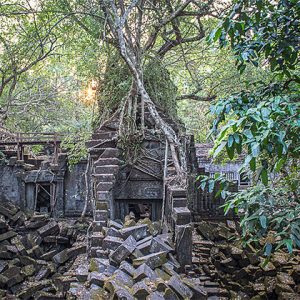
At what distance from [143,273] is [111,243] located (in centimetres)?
114

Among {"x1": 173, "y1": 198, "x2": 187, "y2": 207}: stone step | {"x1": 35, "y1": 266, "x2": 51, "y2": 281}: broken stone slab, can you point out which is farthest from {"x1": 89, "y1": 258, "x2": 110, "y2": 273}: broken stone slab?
{"x1": 35, "y1": 266, "x2": 51, "y2": 281}: broken stone slab

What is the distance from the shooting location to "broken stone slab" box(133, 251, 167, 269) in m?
4.71

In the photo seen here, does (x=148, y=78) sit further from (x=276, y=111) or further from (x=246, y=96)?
(x=276, y=111)

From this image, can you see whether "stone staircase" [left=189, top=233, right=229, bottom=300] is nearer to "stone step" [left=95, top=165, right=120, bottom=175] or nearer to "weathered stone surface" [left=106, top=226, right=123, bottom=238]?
"weathered stone surface" [left=106, top=226, right=123, bottom=238]

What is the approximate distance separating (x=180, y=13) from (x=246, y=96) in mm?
6325

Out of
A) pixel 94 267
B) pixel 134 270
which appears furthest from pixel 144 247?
pixel 94 267

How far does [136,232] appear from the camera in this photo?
555 centimetres

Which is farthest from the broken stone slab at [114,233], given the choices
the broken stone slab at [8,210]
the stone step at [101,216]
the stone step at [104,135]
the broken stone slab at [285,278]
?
the broken stone slab at [8,210]

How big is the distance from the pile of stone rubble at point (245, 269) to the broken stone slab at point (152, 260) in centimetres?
162

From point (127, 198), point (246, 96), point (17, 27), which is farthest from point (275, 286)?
point (17, 27)

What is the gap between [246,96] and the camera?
10.5 feet

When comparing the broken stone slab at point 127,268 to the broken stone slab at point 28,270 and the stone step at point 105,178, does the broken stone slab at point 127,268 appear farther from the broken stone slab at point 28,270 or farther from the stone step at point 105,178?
the broken stone slab at point 28,270

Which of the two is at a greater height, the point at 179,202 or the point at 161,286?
the point at 179,202

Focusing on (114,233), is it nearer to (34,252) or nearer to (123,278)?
(123,278)
